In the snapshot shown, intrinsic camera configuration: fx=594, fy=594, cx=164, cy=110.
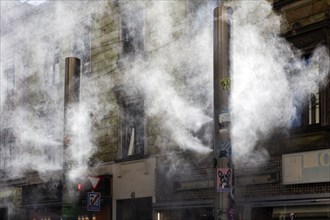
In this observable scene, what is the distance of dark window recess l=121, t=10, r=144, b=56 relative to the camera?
A: 1474 cm

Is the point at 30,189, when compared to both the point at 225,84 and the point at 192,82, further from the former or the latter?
the point at 225,84

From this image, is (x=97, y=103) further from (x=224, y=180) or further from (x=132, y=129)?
(x=224, y=180)

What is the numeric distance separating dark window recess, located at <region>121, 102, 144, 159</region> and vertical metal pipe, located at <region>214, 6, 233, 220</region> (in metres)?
7.23

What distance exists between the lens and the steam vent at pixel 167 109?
33.4 ft

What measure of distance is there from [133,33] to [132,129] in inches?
96.6

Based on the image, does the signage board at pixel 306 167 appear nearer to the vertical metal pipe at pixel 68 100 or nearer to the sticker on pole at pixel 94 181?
the vertical metal pipe at pixel 68 100

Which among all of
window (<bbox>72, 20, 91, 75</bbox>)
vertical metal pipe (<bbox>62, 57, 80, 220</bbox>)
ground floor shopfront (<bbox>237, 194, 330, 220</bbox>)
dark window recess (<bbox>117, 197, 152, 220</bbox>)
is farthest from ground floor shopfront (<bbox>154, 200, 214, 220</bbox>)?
window (<bbox>72, 20, 91, 75</bbox>)

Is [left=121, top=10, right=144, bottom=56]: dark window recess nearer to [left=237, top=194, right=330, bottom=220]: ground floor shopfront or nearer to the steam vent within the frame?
the steam vent

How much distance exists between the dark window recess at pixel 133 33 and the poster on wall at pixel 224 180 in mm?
7404

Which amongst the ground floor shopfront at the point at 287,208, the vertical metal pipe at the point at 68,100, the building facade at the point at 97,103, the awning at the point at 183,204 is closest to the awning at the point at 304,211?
the ground floor shopfront at the point at 287,208

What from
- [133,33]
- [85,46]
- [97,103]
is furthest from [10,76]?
[133,33]

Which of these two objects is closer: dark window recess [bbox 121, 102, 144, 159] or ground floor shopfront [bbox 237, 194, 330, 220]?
ground floor shopfront [bbox 237, 194, 330, 220]

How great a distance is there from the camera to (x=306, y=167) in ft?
34.5

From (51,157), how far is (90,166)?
7.31 ft
